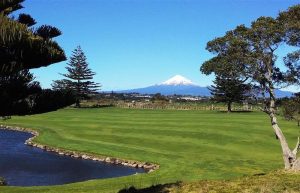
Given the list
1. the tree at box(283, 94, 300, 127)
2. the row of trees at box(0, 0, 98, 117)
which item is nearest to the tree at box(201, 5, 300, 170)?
the tree at box(283, 94, 300, 127)

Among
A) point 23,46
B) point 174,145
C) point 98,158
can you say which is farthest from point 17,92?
point 174,145

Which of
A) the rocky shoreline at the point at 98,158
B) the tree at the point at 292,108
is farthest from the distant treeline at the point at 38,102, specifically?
the rocky shoreline at the point at 98,158

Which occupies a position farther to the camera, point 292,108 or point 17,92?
point 292,108

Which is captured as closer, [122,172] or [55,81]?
[122,172]

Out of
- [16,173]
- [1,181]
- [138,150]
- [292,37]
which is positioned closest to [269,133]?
[138,150]

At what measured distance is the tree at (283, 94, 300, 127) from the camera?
26.0 metres

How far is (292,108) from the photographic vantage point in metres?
26.1

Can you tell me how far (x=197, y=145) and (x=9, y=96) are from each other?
30322 millimetres

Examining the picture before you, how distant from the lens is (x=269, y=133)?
4403 cm

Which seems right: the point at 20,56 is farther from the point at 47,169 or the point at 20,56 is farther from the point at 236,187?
the point at 47,169

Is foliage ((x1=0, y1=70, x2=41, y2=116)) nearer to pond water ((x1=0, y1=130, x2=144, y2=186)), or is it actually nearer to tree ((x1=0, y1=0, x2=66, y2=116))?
tree ((x1=0, y1=0, x2=66, y2=116))

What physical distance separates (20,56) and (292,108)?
19.0 metres

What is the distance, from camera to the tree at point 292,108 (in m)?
26.0

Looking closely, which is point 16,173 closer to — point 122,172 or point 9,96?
point 122,172
